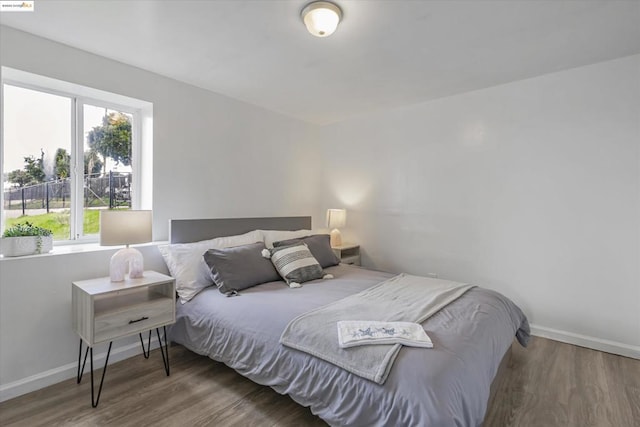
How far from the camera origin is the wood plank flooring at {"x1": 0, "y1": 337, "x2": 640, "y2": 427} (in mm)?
1818

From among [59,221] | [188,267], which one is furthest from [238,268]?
[59,221]

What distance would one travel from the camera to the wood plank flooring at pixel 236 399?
1.82 meters

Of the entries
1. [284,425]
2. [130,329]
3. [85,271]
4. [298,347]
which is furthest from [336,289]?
[85,271]

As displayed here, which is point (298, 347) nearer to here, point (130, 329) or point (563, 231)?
point (130, 329)

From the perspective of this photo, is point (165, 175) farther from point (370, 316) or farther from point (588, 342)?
point (588, 342)

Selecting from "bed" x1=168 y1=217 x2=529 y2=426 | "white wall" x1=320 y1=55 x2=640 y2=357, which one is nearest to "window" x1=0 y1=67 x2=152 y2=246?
"bed" x1=168 y1=217 x2=529 y2=426

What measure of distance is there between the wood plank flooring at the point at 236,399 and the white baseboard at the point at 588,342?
14 cm

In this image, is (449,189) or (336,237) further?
(336,237)

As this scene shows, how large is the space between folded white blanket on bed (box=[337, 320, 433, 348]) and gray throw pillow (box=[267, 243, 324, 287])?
970mm

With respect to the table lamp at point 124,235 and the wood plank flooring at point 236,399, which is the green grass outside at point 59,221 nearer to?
the table lamp at point 124,235

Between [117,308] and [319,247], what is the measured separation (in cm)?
185

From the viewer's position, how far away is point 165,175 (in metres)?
2.93

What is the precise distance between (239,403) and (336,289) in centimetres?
102

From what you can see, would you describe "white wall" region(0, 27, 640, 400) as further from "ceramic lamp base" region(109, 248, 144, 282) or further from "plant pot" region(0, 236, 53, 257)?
"ceramic lamp base" region(109, 248, 144, 282)
